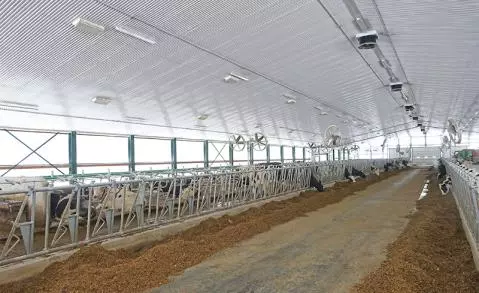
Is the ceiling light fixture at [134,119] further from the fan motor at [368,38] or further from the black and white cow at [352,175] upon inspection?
the black and white cow at [352,175]

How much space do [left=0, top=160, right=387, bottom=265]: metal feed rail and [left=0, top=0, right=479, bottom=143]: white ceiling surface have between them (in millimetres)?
2808

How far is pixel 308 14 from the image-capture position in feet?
26.7

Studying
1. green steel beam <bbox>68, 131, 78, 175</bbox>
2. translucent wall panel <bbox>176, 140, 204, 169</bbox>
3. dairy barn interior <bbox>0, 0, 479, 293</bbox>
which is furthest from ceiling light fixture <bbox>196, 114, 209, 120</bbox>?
translucent wall panel <bbox>176, 140, 204, 169</bbox>

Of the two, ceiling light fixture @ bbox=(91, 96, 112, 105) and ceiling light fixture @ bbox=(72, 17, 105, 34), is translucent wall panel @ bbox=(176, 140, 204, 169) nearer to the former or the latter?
ceiling light fixture @ bbox=(91, 96, 112, 105)

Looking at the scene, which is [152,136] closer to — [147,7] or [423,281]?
[147,7]

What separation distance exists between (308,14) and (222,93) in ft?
19.1

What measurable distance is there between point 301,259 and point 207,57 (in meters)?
5.90

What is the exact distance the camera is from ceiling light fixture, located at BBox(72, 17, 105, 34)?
6.51 metres

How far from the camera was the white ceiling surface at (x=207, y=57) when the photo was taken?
23.0 feet

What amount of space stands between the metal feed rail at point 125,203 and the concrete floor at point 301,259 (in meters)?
2.09

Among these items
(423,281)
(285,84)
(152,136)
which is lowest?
(423,281)

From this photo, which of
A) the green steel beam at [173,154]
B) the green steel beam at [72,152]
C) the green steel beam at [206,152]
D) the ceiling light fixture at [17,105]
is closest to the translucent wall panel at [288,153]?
the green steel beam at [206,152]

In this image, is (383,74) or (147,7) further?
(383,74)

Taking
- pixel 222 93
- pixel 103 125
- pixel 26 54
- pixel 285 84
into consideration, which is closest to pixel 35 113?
pixel 103 125
